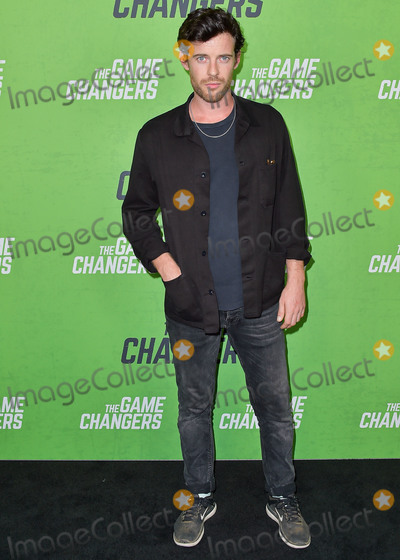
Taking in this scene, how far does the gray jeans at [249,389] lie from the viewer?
77.4 inches

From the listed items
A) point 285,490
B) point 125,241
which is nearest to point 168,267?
point 125,241

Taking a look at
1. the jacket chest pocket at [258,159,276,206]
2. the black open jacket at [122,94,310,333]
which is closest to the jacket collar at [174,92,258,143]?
the black open jacket at [122,94,310,333]

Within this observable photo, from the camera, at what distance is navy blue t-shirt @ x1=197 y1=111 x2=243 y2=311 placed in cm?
183

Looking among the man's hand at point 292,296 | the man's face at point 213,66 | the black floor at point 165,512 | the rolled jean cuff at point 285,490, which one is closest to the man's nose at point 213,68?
the man's face at point 213,66

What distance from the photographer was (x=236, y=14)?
7.18 feet

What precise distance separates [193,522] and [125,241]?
3.88 feet

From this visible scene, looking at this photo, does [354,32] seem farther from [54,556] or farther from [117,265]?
[54,556]

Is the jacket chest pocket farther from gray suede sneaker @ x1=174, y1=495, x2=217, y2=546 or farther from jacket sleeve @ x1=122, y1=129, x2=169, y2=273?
gray suede sneaker @ x1=174, y1=495, x2=217, y2=546

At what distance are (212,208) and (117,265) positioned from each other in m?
0.75

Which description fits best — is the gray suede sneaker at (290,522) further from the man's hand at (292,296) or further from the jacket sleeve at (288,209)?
the jacket sleeve at (288,209)

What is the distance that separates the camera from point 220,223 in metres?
1.85

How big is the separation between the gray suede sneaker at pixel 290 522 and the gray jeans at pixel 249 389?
46 mm

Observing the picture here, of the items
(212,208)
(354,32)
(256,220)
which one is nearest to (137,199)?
(212,208)

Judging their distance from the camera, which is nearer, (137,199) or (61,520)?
(137,199)
